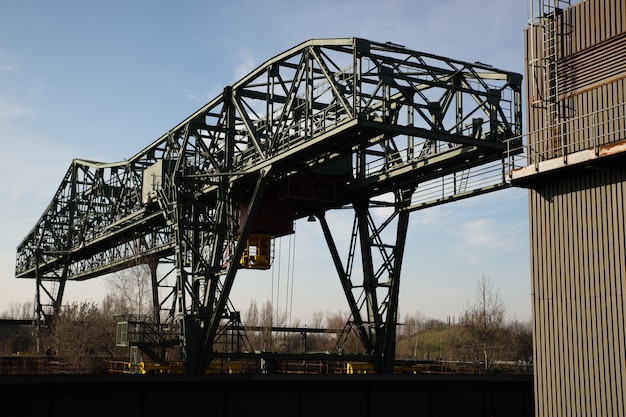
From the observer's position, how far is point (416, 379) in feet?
87.4

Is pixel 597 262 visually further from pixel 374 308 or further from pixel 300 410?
pixel 374 308

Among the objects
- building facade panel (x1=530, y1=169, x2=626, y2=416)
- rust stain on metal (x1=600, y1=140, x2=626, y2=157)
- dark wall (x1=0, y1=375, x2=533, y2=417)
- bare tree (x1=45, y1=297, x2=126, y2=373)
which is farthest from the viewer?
bare tree (x1=45, y1=297, x2=126, y2=373)

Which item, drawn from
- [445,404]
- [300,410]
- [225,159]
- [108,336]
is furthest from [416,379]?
[108,336]

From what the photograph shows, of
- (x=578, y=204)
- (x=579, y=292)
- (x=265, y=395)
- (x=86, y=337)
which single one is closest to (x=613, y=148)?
(x=578, y=204)

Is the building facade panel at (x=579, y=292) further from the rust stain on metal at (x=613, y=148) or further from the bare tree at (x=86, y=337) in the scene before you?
the bare tree at (x=86, y=337)

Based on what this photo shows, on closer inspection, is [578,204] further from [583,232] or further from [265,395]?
[265,395]

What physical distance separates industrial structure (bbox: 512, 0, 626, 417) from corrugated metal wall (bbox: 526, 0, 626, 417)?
3 centimetres

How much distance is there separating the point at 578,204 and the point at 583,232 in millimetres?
756

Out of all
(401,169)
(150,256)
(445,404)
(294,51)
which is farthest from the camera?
(150,256)

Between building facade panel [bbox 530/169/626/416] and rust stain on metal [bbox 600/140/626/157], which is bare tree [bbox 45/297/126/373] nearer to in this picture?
building facade panel [bbox 530/169/626/416]

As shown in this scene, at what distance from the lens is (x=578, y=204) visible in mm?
18750

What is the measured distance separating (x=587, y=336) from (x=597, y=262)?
187cm

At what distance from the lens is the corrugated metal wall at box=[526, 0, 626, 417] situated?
57.7 feet

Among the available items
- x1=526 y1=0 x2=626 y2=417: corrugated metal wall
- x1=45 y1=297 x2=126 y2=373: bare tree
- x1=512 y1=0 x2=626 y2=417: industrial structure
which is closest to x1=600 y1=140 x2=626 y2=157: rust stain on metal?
x1=512 y1=0 x2=626 y2=417: industrial structure
